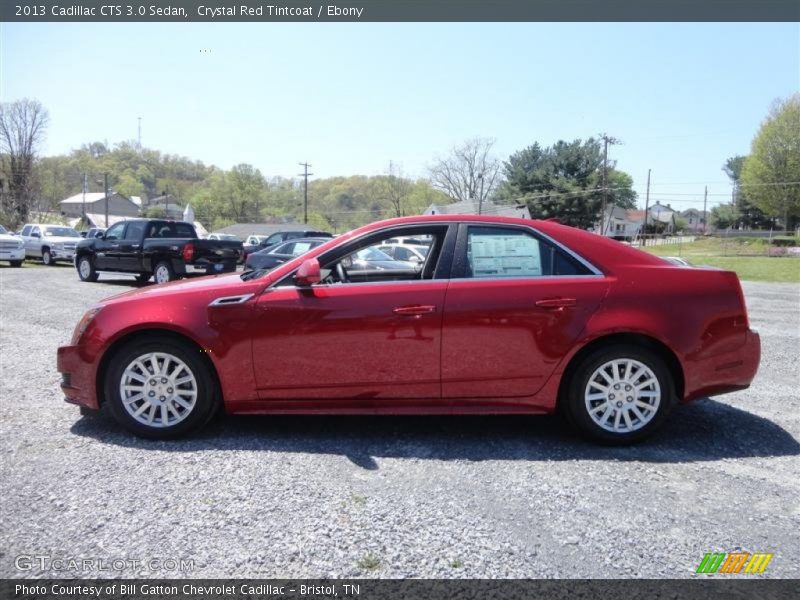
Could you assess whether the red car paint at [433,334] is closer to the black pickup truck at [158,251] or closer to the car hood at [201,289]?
the car hood at [201,289]

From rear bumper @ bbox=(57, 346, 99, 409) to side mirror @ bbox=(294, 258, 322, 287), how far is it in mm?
1582

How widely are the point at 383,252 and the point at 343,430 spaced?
4.42 ft

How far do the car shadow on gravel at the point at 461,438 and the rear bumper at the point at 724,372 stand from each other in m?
0.40

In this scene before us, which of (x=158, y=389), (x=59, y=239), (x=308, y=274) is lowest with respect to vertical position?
(x=158, y=389)

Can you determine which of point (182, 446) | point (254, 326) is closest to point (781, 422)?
point (254, 326)

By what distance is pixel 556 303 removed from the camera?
3742 mm

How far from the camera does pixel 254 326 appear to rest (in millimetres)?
3762

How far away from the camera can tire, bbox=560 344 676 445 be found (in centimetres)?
378

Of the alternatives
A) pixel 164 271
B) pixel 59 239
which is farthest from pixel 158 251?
pixel 59 239

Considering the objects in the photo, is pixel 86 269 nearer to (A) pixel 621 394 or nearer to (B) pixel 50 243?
(B) pixel 50 243

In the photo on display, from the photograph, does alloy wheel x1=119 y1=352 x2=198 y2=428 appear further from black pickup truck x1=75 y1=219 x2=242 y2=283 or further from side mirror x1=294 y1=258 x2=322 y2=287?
black pickup truck x1=75 y1=219 x2=242 y2=283

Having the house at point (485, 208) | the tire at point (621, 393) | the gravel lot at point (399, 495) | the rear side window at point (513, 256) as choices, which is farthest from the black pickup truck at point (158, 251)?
the house at point (485, 208)

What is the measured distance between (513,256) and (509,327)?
53 centimetres

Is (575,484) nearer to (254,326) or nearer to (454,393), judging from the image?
(454,393)
